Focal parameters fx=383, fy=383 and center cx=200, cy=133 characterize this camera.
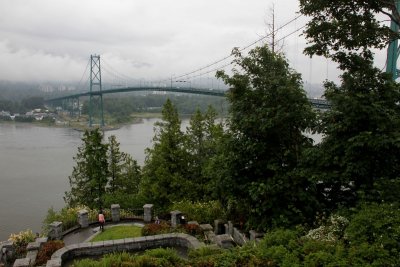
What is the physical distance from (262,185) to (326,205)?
4.96ft

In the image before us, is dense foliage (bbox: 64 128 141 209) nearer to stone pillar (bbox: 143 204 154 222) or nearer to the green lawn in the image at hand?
stone pillar (bbox: 143 204 154 222)

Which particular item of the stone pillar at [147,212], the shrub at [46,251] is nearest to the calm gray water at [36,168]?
the stone pillar at [147,212]

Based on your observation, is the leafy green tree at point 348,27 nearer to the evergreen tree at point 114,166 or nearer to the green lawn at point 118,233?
the green lawn at point 118,233

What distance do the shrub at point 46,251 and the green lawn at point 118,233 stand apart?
1284mm

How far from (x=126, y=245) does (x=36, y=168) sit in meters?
24.4

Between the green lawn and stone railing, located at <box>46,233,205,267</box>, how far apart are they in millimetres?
1539

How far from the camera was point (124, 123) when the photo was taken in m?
61.5

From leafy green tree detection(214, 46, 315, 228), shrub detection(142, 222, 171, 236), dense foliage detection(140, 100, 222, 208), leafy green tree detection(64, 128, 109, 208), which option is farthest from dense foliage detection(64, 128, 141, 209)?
leafy green tree detection(214, 46, 315, 228)

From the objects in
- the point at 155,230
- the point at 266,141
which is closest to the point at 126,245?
the point at 155,230

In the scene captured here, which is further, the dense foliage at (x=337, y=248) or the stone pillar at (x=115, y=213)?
the stone pillar at (x=115, y=213)

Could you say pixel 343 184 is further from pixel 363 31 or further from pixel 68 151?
pixel 68 151

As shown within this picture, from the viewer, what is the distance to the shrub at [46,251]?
330 inches

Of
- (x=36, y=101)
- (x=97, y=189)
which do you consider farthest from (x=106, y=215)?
(x=36, y=101)

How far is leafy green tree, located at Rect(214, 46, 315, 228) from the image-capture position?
746 centimetres
